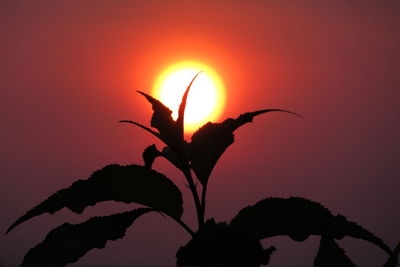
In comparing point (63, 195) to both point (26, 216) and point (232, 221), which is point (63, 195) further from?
point (232, 221)

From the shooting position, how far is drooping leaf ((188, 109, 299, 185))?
4.49 feet

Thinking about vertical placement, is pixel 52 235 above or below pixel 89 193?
below

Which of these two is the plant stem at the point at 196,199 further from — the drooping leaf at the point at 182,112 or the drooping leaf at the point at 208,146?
the drooping leaf at the point at 182,112

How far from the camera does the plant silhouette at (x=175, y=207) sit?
119 centimetres

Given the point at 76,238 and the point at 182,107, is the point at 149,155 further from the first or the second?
the point at 76,238

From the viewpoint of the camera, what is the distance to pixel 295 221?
1.20m

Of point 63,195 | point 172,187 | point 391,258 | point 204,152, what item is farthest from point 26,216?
point 391,258

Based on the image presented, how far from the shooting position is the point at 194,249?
91cm

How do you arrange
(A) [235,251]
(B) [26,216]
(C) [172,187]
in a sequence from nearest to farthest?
(A) [235,251] < (B) [26,216] < (C) [172,187]

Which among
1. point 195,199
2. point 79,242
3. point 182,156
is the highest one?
point 182,156

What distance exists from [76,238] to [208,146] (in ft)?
1.34

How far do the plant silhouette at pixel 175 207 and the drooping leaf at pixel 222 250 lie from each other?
21 cm

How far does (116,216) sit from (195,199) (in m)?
0.21

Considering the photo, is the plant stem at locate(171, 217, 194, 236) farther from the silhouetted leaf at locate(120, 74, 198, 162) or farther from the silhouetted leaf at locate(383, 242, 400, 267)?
the silhouetted leaf at locate(383, 242, 400, 267)
